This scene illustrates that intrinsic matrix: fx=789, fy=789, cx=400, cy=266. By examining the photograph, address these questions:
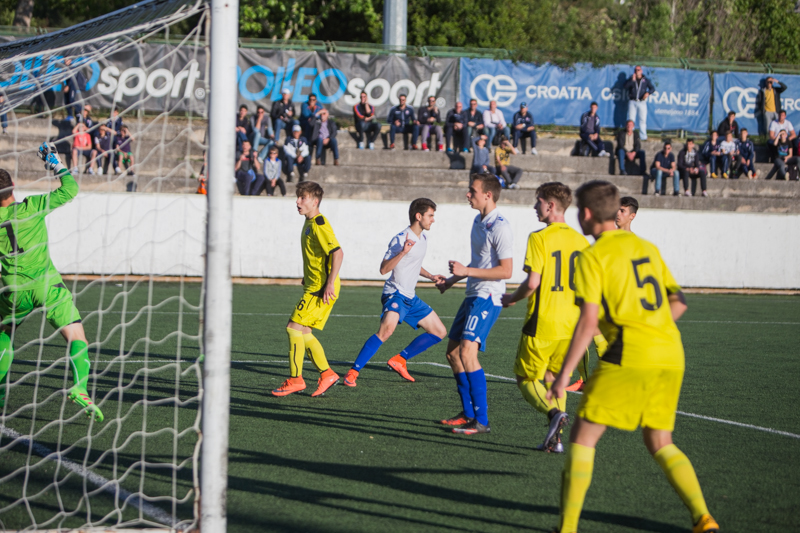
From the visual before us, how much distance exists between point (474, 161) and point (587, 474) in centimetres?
1794

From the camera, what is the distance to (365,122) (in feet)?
73.1

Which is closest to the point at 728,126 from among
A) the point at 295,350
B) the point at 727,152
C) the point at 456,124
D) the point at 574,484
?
the point at 727,152

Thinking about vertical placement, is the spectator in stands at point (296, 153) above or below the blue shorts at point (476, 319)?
above

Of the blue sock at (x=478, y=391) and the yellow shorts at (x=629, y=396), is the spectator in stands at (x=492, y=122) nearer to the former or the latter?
the blue sock at (x=478, y=391)

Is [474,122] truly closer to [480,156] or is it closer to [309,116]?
[480,156]

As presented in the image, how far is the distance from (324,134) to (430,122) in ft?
10.5

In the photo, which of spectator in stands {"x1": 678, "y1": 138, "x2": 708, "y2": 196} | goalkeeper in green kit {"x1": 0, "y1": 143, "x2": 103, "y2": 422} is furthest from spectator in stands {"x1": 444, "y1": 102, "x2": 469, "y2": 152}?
goalkeeper in green kit {"x1": 0, "y1": 143, "x2": 103, "y2": 422}

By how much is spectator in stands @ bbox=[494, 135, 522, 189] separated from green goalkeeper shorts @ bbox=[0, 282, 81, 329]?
16.3 m

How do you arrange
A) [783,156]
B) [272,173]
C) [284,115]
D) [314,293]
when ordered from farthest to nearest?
[783,156] → [284,115] → [272,173] → [314,293]

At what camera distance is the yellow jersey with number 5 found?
378cm

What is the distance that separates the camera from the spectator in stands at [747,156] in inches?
925

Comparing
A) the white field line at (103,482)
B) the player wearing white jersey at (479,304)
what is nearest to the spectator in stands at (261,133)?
the player wearing white jersey at (479,304)

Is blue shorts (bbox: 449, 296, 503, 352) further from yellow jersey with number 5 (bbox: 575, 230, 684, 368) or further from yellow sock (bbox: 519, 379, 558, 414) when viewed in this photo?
yellow jersey with number 5 (bbox: 575, 230, 684, 368)

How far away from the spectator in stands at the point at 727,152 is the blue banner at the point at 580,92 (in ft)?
4.33
